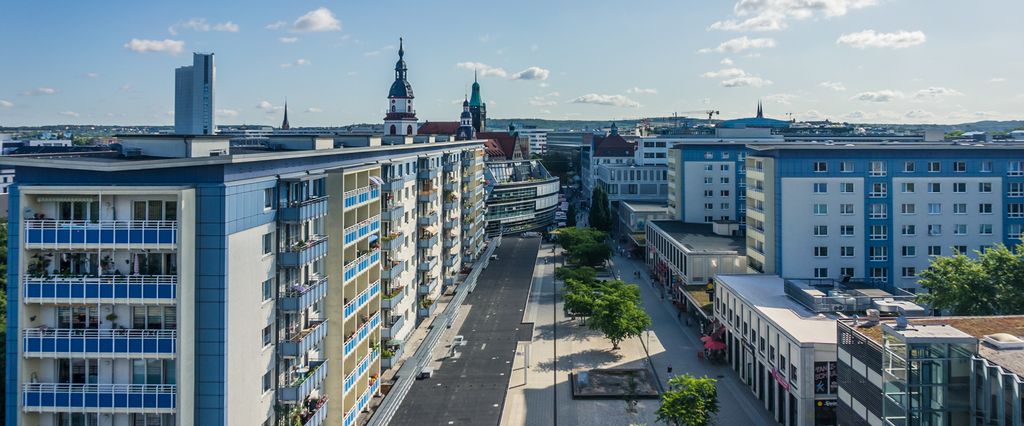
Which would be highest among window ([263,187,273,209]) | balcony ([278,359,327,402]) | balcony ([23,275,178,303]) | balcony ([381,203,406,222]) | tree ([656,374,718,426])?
window ([263,187,273,209])

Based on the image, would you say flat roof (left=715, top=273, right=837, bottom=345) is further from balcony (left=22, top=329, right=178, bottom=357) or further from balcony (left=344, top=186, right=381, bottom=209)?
balcony (left=22, top=329, right=178, bottom=357)

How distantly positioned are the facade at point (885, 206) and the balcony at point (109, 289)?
47.2m

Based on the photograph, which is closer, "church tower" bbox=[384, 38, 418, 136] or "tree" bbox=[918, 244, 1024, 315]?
"tree" bbox=[918, 244, 1024, 315]

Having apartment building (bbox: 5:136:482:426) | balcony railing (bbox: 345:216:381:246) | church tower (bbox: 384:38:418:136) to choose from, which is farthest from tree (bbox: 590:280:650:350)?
church tower (bbox: 384:38:418:136)

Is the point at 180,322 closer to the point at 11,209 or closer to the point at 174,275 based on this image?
the point at 174,275

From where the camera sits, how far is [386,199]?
5150 cm

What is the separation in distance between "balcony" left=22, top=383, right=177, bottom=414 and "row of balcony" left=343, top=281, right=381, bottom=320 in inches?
434

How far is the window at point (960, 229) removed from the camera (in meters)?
61.1

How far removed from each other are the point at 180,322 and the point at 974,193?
60004 mm

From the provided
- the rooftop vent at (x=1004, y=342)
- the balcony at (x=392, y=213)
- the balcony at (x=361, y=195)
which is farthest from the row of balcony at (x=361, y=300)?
the rooftop vent at (x=1004, y=342)

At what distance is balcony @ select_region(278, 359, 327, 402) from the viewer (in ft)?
102

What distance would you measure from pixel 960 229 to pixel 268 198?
180 feet

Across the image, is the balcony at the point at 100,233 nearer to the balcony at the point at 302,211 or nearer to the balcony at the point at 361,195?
the balcony at the point at 302,211

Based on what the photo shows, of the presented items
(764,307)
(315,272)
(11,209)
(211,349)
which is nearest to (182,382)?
(211,349)
